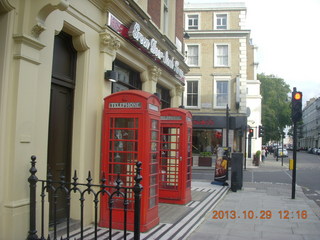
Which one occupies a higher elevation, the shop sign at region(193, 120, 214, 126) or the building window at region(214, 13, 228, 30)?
the building window at region(214, 13, 228, 30)

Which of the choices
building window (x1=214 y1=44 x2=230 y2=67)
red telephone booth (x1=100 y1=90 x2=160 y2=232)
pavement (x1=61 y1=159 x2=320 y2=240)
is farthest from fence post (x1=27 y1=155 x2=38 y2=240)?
building window (x1=214 y1=44 x2=230 y2=67)

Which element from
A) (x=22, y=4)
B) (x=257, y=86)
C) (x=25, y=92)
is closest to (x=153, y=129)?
(x=25, y=92)

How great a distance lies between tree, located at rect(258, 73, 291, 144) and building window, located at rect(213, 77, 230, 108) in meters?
27.7

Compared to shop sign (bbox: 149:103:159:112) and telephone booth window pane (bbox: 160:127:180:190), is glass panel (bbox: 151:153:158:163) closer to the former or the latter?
shop sign (bbox: 149:103:159:112)

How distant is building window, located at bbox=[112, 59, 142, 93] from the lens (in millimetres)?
8430

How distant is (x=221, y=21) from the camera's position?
28.2 m

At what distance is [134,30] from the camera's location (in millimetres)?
8062

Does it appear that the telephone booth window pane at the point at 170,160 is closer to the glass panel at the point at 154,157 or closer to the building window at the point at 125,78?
the building window at the point at 125,78

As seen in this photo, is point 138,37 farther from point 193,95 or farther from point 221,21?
point 221,21

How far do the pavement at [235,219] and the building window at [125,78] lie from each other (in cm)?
330

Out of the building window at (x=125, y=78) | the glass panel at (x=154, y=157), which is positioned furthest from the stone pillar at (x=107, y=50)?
the glass panel at (x=154, y=157)

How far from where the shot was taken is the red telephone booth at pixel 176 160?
907 centimetres

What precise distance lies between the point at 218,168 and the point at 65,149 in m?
8.36

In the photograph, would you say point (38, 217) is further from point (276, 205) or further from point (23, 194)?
point (276, 205)
